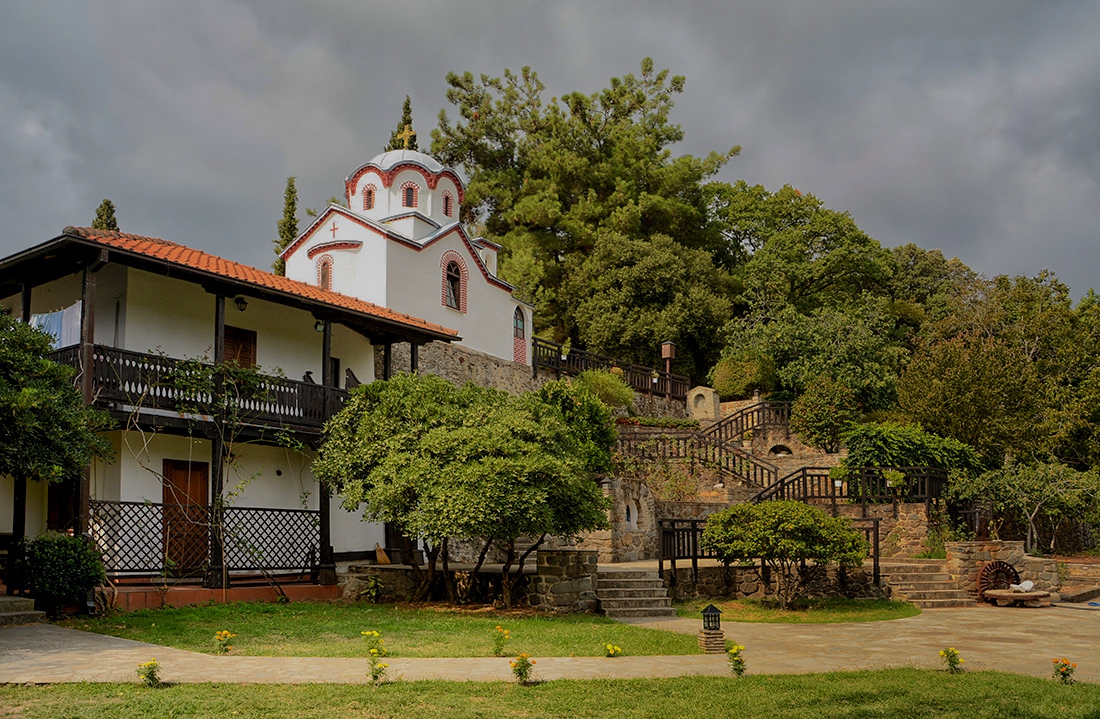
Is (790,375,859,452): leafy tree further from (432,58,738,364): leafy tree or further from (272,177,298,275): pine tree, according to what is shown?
(272,177,298,275): pine tree

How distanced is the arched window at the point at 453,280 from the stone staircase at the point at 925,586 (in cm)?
1345

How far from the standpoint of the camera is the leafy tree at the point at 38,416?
36.8ft

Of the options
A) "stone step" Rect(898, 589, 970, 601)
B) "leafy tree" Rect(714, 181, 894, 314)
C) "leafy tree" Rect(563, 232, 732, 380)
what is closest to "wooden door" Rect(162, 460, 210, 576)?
"stone step" Rect(898, 589, 970, 601)

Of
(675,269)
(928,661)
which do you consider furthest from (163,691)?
(675,269)

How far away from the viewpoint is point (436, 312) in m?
25.5

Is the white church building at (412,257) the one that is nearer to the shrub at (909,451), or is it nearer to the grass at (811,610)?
the shrub at (909,451)

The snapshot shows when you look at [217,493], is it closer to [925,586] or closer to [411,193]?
[925,586]

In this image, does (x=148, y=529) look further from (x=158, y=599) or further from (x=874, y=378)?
(x=874, y=378)

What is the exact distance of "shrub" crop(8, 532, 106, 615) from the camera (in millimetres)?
12328

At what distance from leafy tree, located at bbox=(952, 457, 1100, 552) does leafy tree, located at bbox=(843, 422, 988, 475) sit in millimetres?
885

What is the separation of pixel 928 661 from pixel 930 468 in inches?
499

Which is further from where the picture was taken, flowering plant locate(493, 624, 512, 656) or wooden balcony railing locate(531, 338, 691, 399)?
wooden balcony railing locate(531, 338, 691, 399)

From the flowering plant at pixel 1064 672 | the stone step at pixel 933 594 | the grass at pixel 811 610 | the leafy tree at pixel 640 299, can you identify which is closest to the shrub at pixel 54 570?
the grass at pixel 811 610

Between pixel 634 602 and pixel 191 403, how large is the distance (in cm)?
787
